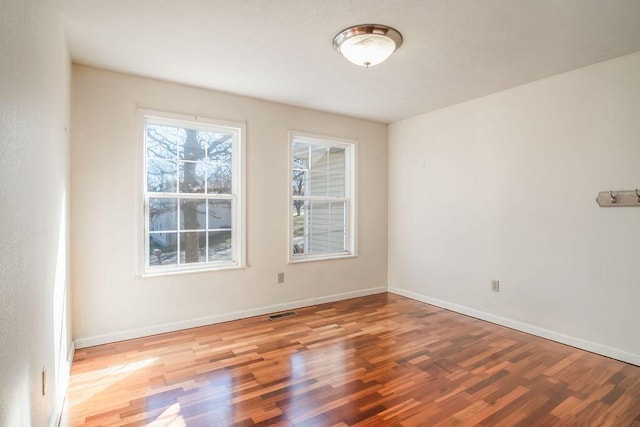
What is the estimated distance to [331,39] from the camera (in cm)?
256

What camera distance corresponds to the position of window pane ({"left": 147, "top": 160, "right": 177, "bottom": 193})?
340 centimetres

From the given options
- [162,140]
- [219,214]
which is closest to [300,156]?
[219,214]

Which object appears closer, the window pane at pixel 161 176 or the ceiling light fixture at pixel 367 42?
the ceiling light fixture at pixel 367 42

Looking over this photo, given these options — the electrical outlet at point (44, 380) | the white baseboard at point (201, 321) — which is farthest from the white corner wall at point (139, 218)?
the electrical outlet at point (44, 380)

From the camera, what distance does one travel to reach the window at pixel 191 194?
134 inches

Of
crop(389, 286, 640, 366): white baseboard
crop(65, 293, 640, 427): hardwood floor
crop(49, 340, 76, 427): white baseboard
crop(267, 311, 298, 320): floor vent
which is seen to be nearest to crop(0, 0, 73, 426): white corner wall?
crop(49, 340, 76, 427): white baseboard

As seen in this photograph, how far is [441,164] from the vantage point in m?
4.31

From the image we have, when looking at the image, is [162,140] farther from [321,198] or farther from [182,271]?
[321,198]

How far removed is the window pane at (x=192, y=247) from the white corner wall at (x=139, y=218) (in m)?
0.19

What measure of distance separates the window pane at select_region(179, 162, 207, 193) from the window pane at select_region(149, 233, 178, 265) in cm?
50

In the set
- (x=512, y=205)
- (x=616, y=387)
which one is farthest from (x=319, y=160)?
(x=616, y=387)

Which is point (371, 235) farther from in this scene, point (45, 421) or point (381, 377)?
point (45, 421)

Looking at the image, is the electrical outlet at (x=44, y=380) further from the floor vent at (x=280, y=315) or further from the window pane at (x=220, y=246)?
the floor vent at (x=280, y=315)

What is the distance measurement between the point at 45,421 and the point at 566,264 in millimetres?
3916
